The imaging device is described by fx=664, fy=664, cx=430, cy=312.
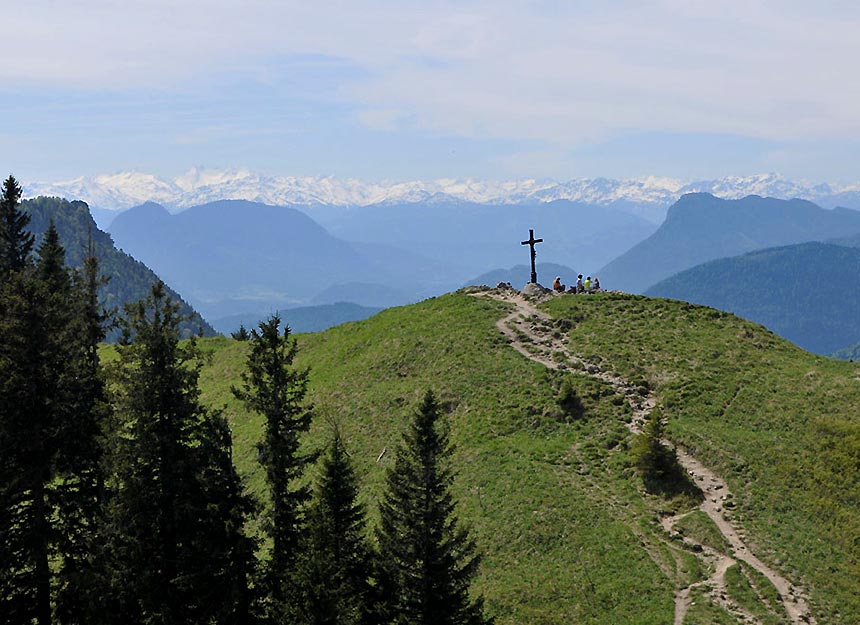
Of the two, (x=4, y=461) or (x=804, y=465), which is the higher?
(x=4, y=461)

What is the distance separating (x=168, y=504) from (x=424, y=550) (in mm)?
8815

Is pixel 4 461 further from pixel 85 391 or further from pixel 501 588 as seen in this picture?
pixel 501 588

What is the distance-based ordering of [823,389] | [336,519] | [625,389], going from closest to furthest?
[336,519] < [823,389] < [625,389]

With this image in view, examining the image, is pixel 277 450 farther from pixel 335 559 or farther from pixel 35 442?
pixel 35 442

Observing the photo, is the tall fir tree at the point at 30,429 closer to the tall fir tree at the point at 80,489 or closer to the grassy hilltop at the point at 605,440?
the tall fir tree at the point at 80,489

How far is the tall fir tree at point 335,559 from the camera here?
754 inches

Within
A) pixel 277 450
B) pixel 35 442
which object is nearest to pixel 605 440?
pixel 277 450

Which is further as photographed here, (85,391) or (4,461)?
(85,391)

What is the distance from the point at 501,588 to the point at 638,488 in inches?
392

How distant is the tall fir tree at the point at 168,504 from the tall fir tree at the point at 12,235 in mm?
31074

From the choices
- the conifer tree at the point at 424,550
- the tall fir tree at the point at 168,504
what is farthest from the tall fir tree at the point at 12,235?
the conifer tree at the point at 424,550

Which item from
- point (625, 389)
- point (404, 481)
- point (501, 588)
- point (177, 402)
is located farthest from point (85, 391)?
point (625, 389)

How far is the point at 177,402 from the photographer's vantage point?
74.8ft

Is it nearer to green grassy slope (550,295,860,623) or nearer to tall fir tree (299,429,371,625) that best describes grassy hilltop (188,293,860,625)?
green grassy slope (550,295,860,623)
